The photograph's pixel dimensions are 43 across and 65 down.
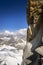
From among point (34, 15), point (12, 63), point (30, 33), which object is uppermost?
point (34, 15)

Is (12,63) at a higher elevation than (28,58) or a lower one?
lower

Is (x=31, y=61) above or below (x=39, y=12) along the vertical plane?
below

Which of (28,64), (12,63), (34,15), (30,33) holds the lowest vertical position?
(12,63)

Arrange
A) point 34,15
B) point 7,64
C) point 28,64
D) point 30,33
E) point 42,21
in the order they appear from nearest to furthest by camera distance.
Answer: point 28,64 → point 42,21 → point 34,15 → point 30,33 → point 7,64

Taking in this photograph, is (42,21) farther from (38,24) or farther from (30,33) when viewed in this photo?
(30,33)

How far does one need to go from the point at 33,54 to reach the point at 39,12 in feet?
11.8

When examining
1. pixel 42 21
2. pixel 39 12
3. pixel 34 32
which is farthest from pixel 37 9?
pixel 34 32

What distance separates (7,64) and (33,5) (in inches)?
1306

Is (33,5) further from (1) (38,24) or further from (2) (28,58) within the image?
(2) (28,58)

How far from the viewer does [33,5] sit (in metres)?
12.7

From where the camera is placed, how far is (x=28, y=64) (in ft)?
30.4

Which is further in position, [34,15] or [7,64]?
[7,64]

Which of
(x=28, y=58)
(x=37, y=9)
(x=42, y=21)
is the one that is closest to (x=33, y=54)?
(x=28, y=58)

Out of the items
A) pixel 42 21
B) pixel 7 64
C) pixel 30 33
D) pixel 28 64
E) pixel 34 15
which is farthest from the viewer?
pixel 7 64
